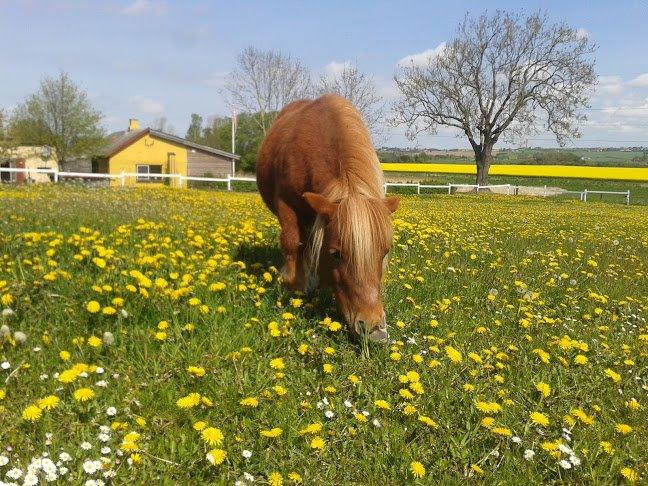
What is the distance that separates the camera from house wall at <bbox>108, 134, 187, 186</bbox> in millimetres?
47469

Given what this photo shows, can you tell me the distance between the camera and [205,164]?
49.8 m

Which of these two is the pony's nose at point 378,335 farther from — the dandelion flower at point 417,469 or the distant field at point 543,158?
the distant field at point 543,158

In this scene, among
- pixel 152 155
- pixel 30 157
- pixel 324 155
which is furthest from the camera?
pixel 30 157

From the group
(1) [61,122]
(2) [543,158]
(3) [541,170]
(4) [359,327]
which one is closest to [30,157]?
(1) [61,122]

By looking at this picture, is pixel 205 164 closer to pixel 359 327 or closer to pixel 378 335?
pixel 359 327

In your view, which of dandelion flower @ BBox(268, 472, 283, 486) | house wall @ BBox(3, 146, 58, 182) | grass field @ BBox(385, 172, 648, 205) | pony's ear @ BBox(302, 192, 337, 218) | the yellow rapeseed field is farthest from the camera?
the yellow rapeseed field

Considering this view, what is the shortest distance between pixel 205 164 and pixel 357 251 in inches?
1906

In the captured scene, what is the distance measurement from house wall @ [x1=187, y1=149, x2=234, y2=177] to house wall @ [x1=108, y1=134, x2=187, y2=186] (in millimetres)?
914

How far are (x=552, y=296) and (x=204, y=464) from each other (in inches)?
187

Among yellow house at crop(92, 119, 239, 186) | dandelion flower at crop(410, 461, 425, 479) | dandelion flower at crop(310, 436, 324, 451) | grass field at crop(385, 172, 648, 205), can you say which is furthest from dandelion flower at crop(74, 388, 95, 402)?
grass field at crop(385, 172, 648, 205)

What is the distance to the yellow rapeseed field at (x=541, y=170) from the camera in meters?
67.4

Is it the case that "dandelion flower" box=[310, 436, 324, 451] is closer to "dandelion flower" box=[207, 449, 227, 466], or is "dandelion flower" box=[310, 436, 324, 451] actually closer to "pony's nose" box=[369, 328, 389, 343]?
"dandelion flower" box=[207, 449, 227, 466]

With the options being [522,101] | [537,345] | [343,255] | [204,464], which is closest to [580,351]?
[537,345]

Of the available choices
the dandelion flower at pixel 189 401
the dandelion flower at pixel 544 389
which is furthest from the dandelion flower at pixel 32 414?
the dandelion flower at pixel 544 389
